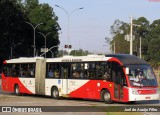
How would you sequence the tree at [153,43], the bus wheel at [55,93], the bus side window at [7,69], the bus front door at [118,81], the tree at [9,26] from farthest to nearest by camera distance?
1. the tree at [153,43]
2. the tree at [9,26]
3. the bus side window at [7,69]
4. the bus wheel at [55,93]
5. the bus front door at [118,81]

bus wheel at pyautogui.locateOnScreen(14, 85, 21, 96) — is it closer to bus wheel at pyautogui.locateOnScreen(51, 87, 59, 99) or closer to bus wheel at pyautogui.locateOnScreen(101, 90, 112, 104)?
bus wheel at pyautogui.locateOnScreen(51, 87, 59, 99)

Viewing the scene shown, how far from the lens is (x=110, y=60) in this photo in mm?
23141

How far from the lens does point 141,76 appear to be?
22328 millimetres

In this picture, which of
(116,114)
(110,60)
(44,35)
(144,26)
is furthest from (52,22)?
(116,114)

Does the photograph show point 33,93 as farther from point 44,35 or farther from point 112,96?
point 44,35

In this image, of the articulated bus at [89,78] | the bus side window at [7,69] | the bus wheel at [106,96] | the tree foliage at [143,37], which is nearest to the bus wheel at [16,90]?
the articulated bus at [89,78]

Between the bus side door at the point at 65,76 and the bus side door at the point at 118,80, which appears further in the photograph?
the bus side door at the point at 65,76

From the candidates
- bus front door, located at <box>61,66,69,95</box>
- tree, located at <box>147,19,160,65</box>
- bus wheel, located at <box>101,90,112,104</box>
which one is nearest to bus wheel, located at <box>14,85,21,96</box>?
bus front door, located at <box>61,66,69,95</box>

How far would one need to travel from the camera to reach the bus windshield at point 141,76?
22062 mm

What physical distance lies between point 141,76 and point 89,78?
10.8ft

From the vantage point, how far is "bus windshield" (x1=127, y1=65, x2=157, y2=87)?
22.1 meters

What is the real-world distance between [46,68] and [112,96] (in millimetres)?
6662

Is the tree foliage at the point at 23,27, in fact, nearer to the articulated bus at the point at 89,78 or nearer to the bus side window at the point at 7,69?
the bus side window at the point at 7,69

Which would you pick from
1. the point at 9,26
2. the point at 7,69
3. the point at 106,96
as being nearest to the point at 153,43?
the point at 9,26
